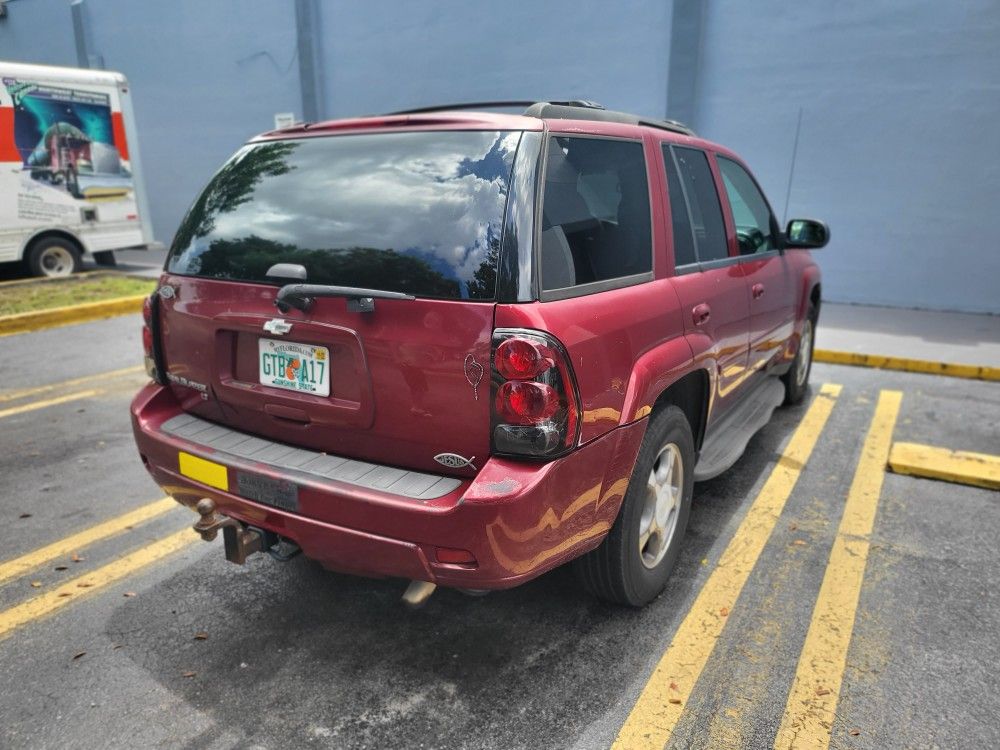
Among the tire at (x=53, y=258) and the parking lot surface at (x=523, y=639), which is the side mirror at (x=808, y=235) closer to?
the parking lot surface at (x=523, y=639)

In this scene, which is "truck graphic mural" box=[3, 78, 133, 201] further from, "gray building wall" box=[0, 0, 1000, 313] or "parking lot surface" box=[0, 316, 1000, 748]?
"parking lot surface" box=[0, 316, 1000, 748]

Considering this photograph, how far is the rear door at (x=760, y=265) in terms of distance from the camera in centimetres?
390

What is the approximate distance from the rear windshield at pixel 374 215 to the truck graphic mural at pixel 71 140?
9365mm

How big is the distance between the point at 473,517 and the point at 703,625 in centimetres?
129

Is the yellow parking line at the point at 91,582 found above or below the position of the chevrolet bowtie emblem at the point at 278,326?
below

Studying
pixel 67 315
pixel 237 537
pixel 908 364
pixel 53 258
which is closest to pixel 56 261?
pixel 53 258

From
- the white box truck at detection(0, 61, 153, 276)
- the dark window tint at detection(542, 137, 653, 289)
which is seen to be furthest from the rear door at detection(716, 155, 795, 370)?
the white box truck at detection(0, 61, 153, 276)

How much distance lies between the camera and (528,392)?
2.09m

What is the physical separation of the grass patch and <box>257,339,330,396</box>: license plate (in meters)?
7.41

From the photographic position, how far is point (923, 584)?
3084 millimetres

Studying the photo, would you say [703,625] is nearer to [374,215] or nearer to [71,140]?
[374,215]

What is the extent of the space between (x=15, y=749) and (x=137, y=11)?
57.9ft

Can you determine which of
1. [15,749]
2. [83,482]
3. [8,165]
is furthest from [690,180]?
[8,165]

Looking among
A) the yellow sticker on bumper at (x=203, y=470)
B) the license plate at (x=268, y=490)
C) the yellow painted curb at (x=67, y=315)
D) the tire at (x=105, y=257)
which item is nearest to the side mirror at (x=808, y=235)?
the license plate at (x=268, y=490)
